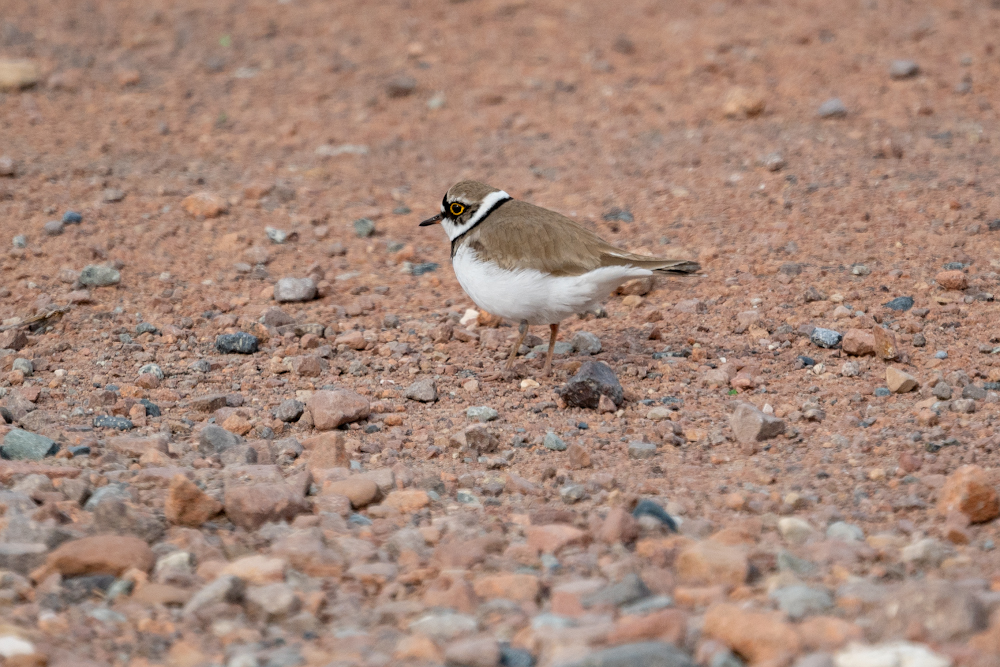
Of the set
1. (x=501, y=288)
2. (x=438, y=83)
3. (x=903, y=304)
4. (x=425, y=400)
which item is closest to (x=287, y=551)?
(x=425, y=400)

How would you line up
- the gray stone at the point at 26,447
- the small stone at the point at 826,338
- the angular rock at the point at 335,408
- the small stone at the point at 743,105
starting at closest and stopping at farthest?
the gray stone at the point at 26,447, the angular rock at the point at 335,408, the small stone at the point at 826,338, the small stone at the point at 743,105

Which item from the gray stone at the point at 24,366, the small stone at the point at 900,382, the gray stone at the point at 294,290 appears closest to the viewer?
the small stone at the point at 900,382

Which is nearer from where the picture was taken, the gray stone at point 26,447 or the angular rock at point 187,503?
the angular rock at point 187,503

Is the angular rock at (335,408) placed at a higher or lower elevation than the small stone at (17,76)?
lower

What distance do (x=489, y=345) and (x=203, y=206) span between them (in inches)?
117

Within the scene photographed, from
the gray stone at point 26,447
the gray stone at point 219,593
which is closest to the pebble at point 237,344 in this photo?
the gray stone at point 26,447

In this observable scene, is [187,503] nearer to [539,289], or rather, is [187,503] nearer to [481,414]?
[481,414]

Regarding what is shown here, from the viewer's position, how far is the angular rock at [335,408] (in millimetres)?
4992

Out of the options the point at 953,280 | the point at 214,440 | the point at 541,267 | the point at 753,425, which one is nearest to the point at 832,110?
the point at 953,280

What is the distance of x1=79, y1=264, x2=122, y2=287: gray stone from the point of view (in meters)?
6.84

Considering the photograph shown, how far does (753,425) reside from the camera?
4.72 metres

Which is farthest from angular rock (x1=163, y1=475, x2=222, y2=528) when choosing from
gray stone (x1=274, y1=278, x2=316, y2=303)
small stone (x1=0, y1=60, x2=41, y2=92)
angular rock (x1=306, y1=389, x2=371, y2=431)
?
small stone (x1=0, y1=60, x2=41, y2=92)

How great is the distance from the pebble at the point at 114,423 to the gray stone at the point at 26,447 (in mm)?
432

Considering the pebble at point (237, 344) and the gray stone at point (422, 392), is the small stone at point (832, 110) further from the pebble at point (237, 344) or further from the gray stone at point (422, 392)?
the pebble at point (237, 344)
